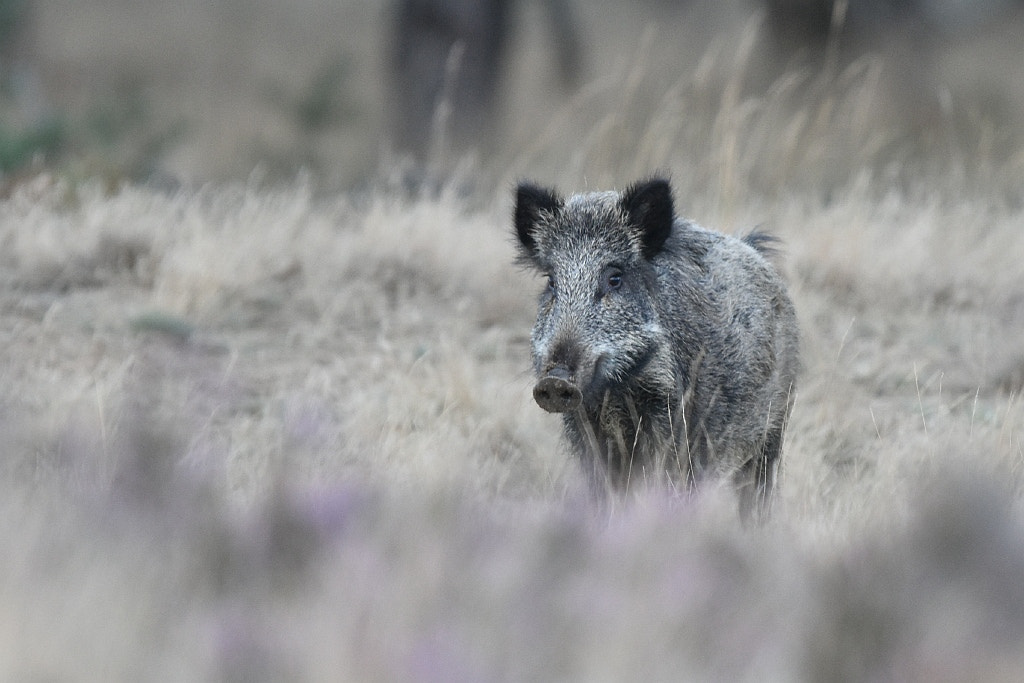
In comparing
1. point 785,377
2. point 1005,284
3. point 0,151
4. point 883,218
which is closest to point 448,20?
point 0,151

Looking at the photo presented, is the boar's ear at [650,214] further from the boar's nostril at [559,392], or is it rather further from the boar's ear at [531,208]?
the boar's nostril at [559,392]

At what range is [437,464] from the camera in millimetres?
4188

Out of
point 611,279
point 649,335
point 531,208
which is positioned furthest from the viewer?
point 531,208

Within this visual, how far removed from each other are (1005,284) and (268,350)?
4.37 meters

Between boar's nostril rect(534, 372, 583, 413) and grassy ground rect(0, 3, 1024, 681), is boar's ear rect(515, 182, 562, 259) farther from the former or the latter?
boar's nostril rect(534, 372, 583, 413)

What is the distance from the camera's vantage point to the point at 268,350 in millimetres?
7191

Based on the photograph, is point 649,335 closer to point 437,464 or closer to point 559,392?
point 559,392

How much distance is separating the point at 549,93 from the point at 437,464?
1737 cm

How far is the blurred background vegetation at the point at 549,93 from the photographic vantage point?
1077cm

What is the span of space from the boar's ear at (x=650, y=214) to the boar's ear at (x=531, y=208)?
0.87 feet

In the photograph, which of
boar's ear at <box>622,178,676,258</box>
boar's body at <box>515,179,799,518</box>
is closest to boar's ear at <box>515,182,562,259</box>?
boar's body at <box>515,179,799,518</box>

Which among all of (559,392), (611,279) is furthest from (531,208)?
(559,392)

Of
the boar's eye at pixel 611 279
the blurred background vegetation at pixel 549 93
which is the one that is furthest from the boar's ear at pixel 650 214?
the blurred background vegetation at pixel 549 93

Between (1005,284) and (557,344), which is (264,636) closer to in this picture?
(557,344)
